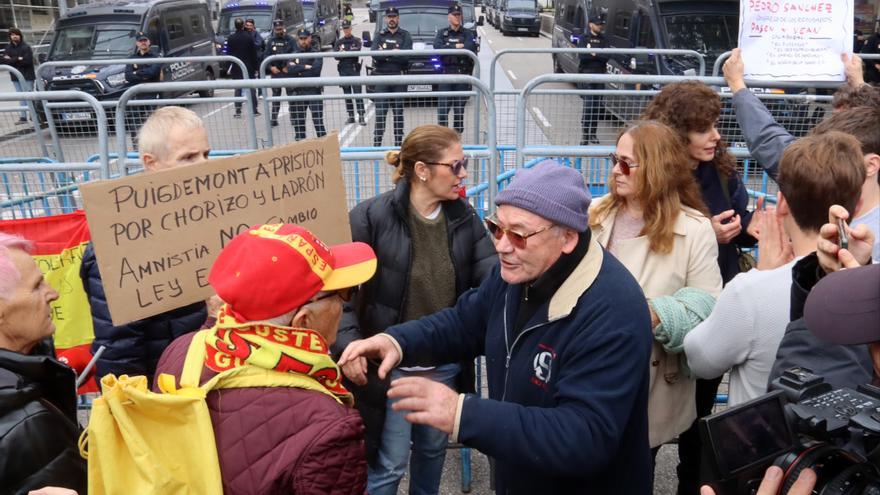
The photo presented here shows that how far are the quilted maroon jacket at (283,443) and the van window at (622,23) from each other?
11561mm

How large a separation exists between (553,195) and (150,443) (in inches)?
46.0

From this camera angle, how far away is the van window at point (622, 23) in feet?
38.9

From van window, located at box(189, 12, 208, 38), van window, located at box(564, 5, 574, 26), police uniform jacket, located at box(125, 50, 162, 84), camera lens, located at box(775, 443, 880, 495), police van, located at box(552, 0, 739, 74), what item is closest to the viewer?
camera lens, located at box(775, 443, 880, 495)

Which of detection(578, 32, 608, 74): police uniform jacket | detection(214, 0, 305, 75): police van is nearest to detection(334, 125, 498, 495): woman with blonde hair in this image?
detection(578, 32, 608, 74): police uniform jacket

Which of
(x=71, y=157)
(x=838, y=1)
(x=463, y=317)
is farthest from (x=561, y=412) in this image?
(x=71, y=157)

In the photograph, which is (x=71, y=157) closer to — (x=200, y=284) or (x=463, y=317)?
(x=200, y=284)

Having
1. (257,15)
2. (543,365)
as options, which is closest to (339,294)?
(543,365)

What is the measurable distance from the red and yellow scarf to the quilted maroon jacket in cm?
5

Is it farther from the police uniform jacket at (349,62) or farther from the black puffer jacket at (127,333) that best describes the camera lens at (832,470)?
the police uniform jacket at (349,62)

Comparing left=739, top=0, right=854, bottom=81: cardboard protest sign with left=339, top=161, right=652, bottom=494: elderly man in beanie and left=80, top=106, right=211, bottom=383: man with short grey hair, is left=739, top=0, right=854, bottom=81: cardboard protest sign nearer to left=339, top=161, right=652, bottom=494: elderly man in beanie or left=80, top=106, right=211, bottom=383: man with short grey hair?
left=339, top=161, right=652, bottom=494: elderly man in beanie

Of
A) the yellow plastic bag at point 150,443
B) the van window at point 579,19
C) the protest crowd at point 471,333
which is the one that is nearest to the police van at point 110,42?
the van window at point 579,19

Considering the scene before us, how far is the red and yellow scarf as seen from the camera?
1.60 metres

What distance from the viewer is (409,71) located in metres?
11.4

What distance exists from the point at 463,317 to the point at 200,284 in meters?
0.93
